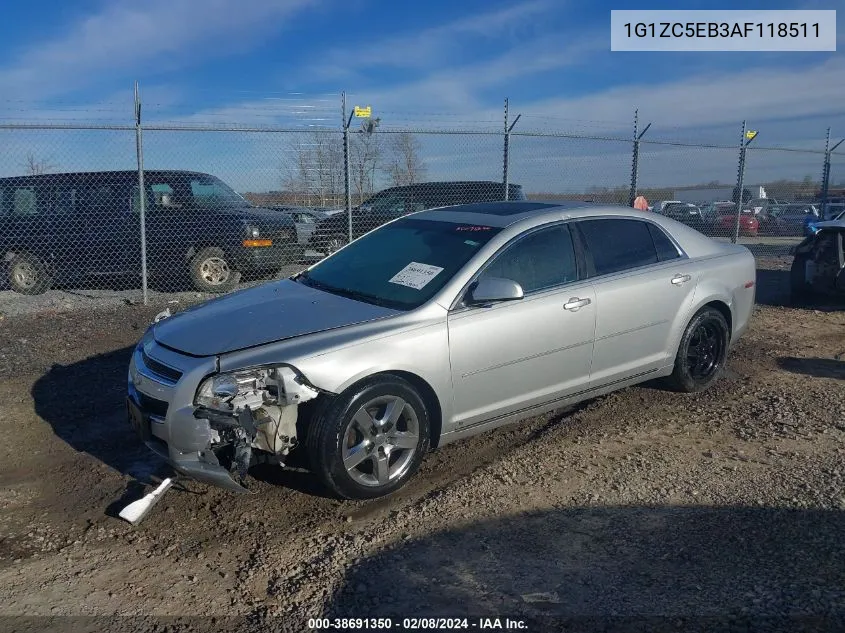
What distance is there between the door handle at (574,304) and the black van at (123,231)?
6335 millimetres

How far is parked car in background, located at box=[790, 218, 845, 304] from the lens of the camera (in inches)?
344

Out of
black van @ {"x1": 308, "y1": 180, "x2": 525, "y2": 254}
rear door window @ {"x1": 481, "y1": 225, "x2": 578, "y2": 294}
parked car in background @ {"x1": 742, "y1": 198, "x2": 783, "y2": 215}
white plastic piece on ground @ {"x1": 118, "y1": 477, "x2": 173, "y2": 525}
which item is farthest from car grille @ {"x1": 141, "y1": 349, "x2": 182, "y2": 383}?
parked car in background @ {"x1": 742, "y1": 198, "x2": 783, "y2": 215}

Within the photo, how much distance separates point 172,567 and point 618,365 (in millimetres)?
3084

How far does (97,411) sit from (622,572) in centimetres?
392

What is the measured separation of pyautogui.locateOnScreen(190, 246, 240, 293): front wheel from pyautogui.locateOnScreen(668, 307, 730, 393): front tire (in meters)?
6.48

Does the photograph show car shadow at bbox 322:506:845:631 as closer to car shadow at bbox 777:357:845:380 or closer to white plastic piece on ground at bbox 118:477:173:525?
white plastic piece on ground at bbox 118:477:173:525

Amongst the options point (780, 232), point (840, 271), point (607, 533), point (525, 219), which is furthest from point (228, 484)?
point (780, 232)

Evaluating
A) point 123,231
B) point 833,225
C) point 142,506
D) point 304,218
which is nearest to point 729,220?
point 833,225

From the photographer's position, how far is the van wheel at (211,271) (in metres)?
9.60

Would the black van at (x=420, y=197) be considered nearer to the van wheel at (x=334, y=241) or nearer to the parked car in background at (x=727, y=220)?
the van wheel at (x=334, y=241)

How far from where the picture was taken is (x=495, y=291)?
13.0 feet

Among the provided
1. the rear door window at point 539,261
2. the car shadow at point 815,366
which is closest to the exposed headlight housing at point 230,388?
the rear door window at point 539,261

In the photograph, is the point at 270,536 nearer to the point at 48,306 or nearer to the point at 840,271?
the point at 48,306

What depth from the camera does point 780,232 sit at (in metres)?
23.7
